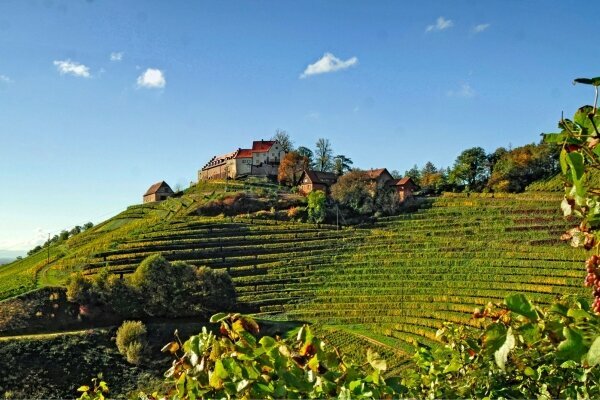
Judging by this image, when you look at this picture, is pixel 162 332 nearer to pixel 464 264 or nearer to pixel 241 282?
pixel 241 282

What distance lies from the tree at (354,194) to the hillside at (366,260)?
356cm

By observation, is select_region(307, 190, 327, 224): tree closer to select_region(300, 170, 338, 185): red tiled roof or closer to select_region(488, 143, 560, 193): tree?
select_region(300, 170, 338, 185): red tiled roof

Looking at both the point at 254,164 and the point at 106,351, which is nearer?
the point at 106,351

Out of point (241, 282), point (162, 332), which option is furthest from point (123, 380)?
point (241, 282)

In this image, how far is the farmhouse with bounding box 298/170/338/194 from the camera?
6950cm

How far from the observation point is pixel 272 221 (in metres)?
58.5

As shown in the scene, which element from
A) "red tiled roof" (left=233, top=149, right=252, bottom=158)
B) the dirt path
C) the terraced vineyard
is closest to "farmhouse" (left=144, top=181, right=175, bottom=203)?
"red tiled roof" (left=233, top=149, right=252, bottom=158)

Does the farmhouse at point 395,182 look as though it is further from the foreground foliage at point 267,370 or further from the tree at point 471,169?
the foreground foliage at point 267,370

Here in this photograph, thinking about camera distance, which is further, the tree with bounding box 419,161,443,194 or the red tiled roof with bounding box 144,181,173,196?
the red tiled roof with bounding box 144,181,173,196

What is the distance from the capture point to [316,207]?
58.6 m

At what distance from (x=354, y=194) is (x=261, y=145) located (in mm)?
31667

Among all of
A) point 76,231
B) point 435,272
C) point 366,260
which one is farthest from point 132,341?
point 76,231

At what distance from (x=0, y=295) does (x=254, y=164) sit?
50.1 metres

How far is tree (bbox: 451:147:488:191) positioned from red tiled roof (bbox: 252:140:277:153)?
102 ft
